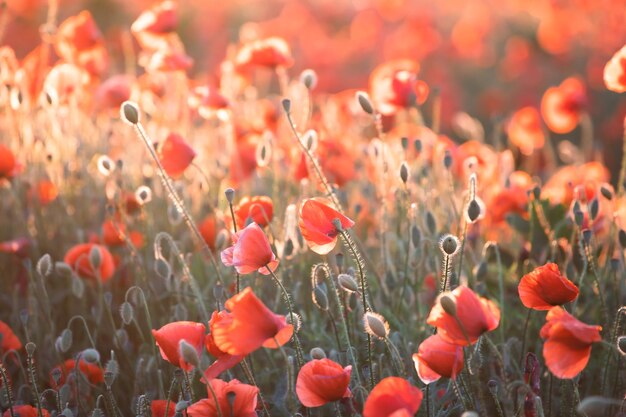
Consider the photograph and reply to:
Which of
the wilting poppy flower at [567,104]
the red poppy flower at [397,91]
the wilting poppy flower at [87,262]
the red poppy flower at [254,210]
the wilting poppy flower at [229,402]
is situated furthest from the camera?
the wilting poppy flower at [567,104]

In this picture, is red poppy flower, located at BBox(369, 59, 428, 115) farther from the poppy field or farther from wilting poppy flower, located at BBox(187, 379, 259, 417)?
wilting poppy flower, located at BBox(187, 379, 259, 417)

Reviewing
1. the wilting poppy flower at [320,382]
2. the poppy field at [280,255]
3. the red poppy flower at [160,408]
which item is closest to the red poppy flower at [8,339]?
the poppy field at [280,255]

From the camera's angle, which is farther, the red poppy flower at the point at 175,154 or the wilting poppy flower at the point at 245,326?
the red poppy flower at the point at 175,154

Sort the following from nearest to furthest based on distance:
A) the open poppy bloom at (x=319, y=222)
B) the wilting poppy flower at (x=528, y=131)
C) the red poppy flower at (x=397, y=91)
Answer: the open poppy bloom at (x=319, y=222), the red poppy flower at (x=397, y=91), the wilting poppy flower at (x=528, y=131)

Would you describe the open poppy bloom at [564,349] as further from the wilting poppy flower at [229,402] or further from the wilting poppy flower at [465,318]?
the wilting poppy flower at [229,402]

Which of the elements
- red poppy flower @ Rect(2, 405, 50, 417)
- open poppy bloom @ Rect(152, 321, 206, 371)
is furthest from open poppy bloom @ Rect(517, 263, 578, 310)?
red poppy flower @ Rect(2, 405, 50, 417)

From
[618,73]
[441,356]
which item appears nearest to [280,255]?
[441,356]

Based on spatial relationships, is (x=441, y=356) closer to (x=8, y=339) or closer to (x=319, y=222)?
(x=319, y=222)

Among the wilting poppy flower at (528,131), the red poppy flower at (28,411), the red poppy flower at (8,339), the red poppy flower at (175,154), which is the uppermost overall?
the red poppy flower at (175,154)
